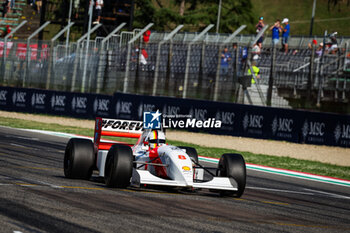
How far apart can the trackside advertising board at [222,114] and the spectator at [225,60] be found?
1.30m

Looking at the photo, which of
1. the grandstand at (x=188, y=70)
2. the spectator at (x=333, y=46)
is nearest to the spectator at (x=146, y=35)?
the grandstand at (x=188, y=70)

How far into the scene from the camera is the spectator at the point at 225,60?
78.9ft

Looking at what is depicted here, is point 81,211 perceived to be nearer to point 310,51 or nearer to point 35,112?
point 310,51

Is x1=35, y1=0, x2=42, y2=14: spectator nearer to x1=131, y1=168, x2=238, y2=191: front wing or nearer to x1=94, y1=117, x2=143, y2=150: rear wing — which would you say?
x1=94, y1=117, x2=143, y2=150: rear wing

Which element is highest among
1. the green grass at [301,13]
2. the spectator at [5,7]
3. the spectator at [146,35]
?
the green grass at [301,13]

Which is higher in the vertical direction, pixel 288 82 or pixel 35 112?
pixel 288 82

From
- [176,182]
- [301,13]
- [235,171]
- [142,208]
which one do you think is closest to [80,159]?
[176,182]

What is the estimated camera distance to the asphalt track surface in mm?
6336

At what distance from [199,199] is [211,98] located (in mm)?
15344

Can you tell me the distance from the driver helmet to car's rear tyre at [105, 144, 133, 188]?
29.6 inches

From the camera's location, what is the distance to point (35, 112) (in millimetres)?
31766

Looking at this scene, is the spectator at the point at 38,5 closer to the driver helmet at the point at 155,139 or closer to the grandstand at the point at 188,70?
the grandstand at the point at 188,70

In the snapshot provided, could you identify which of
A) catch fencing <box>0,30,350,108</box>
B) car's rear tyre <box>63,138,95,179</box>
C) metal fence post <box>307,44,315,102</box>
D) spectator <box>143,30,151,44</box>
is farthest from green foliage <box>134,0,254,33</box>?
car's rear tyre <box>63,138,95,179</box>

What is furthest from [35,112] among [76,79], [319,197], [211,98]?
[319,197]
